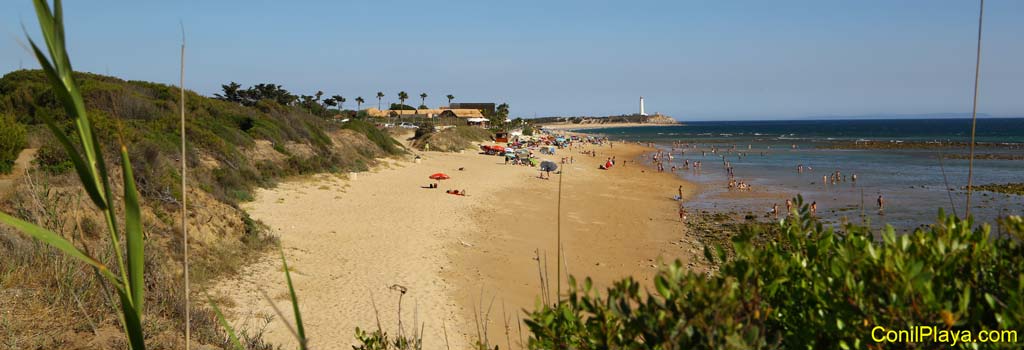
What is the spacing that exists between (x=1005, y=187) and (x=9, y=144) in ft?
105

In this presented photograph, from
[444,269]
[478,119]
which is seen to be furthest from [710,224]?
[478,119]

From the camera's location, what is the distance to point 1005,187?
26438 mm

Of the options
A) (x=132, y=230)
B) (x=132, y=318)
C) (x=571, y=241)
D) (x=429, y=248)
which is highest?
(x=132, y=230)

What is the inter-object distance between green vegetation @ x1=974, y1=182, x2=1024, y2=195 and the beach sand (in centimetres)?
1257

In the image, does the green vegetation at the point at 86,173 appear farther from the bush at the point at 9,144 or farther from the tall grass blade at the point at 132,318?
the bush at the point at 9,144

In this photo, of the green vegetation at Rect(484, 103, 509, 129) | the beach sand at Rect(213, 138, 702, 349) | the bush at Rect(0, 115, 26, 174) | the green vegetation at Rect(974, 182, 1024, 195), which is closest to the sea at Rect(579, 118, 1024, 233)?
the green vegetation at Rect(974, 182, 1024, 195)

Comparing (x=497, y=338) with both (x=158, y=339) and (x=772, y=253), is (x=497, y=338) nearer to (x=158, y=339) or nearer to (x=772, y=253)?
(x=158, y=339)

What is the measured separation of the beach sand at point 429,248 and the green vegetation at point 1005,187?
12569 millimetres

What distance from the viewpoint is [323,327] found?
8531 mm

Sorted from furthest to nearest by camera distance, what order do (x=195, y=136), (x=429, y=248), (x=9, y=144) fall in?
(x=195, y=136)
(x=429, y=248)
(x=9, y=144)

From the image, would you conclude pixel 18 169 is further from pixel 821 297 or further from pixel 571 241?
pixel 821 297

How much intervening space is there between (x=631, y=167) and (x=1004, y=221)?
37.7 m

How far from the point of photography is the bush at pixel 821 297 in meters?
1.58

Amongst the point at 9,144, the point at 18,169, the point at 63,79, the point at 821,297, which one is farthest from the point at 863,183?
the point at 63,79
